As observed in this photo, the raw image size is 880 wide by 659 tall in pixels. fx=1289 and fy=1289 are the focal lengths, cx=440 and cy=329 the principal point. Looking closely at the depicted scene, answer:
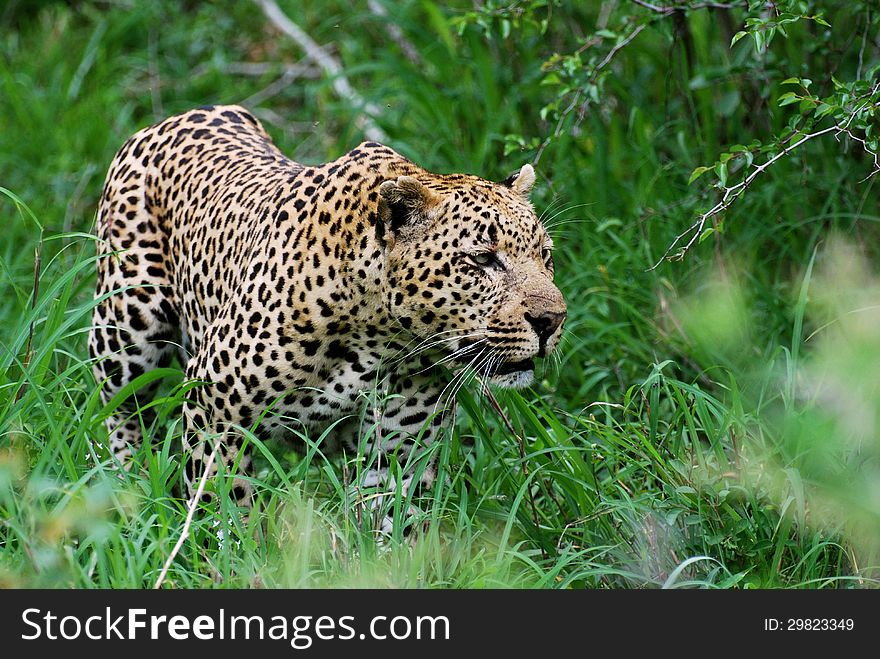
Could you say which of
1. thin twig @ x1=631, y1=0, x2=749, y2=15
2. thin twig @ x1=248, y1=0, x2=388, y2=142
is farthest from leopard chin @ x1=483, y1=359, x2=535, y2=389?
thin twig @ x1=248, y1=0, x2=388, y2=142

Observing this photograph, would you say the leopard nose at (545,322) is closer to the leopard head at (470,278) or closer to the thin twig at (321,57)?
the leopard head at (470,278)

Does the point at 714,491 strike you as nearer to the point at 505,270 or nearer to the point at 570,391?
the point at 505,270

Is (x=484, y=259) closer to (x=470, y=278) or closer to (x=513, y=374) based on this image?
(x=470, y=278)

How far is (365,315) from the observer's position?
4.55 m

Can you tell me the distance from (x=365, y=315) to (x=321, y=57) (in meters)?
5.39

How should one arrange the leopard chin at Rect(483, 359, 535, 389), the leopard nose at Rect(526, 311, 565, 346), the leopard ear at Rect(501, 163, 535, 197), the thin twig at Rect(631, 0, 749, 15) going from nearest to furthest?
1. the leopard nose at Rect(526, 311, 565, 346)
2. the leopard chin at Rect(483, 359, 535, 389)
3. the leopard ear at Rect(501, 163, 535, 197)
4. the thin twig at Rect(631, 0, 749, 15)

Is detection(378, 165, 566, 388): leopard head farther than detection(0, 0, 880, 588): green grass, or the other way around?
detection(378, 165, 566, 388): leopard head

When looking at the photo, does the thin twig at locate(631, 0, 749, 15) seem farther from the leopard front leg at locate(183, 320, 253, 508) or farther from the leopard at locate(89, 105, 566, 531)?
the leopard front leg at locate(183, 320, 253, 508)

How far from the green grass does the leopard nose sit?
43 centimetres

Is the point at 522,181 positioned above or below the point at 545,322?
above

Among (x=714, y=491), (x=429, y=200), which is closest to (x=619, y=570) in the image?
(x=714, y=491)

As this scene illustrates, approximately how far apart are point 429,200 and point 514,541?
1.28 metres

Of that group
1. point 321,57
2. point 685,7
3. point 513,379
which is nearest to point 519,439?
point 513,379

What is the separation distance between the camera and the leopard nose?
4.35 metres
